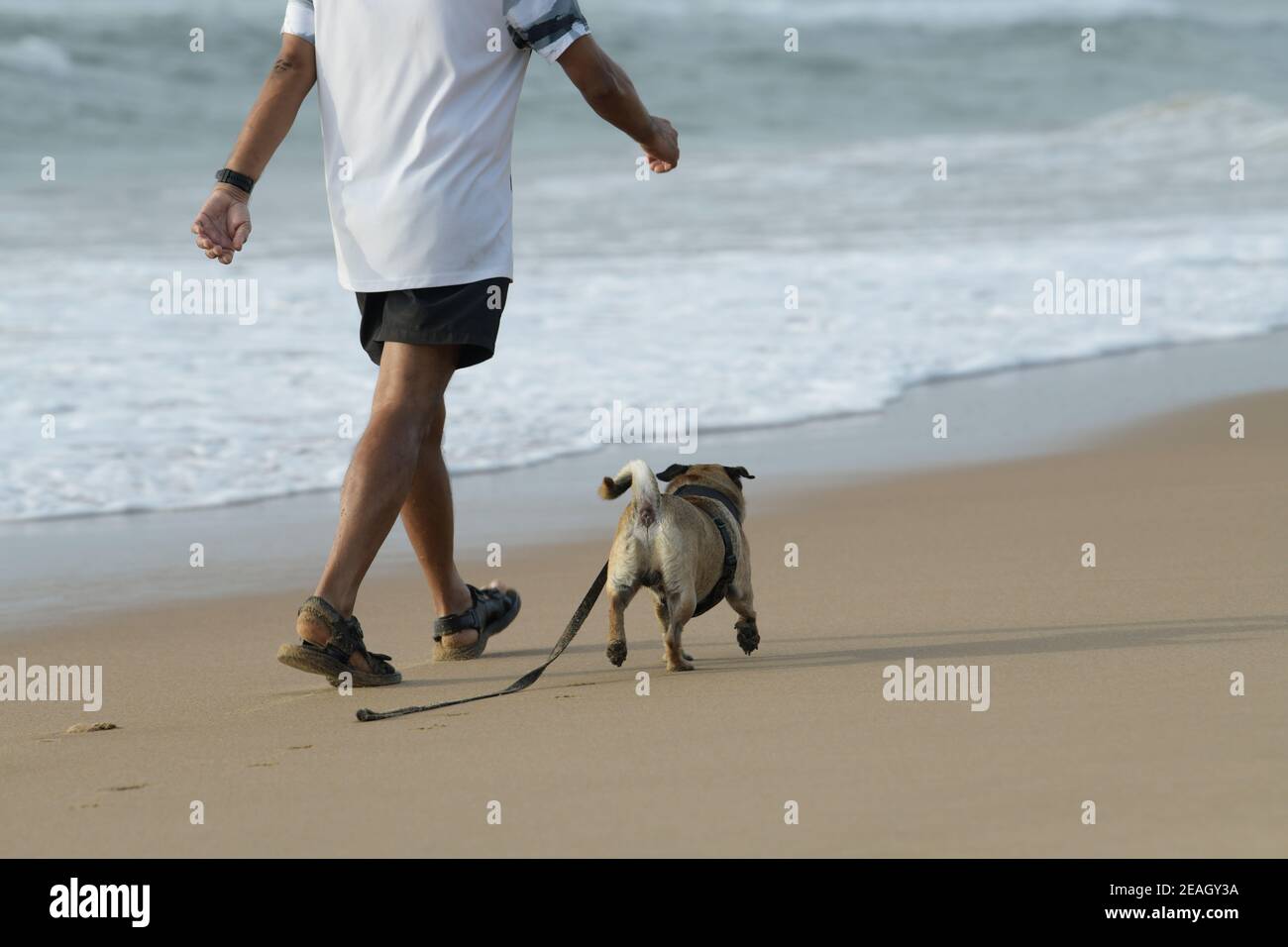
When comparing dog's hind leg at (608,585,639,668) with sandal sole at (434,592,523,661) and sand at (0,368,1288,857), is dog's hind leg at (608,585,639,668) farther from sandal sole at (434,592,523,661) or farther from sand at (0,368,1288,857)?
sandal sole at (434,592,523,661)

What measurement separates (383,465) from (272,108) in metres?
0.95

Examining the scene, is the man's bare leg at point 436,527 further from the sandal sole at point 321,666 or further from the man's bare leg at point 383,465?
the sandal sole at point 321,666

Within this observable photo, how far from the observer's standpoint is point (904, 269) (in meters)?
12.5

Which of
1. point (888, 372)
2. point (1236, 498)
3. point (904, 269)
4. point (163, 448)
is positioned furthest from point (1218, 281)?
point (163, 448)

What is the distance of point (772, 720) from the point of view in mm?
3768

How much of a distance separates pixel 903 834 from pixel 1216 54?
113 feet

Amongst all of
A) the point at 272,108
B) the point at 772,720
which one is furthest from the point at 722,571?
the point at 272,108

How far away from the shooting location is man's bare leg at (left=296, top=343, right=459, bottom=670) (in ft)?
13.7

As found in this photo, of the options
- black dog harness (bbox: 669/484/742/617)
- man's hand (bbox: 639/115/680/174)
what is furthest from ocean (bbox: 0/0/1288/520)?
man's hand (bbox: 639/115/680/174)

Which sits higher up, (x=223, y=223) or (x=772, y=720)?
(x=223, y=223)

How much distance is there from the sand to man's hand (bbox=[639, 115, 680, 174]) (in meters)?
1.31

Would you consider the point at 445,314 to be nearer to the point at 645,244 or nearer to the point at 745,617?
the point at 745,617

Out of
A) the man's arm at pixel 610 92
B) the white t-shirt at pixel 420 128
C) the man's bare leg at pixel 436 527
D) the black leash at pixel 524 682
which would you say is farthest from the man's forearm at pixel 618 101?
the black leash at pixel 524 682

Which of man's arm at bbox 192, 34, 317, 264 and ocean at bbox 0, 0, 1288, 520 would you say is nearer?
man's arm at bbox 192, 34, 317, 264
